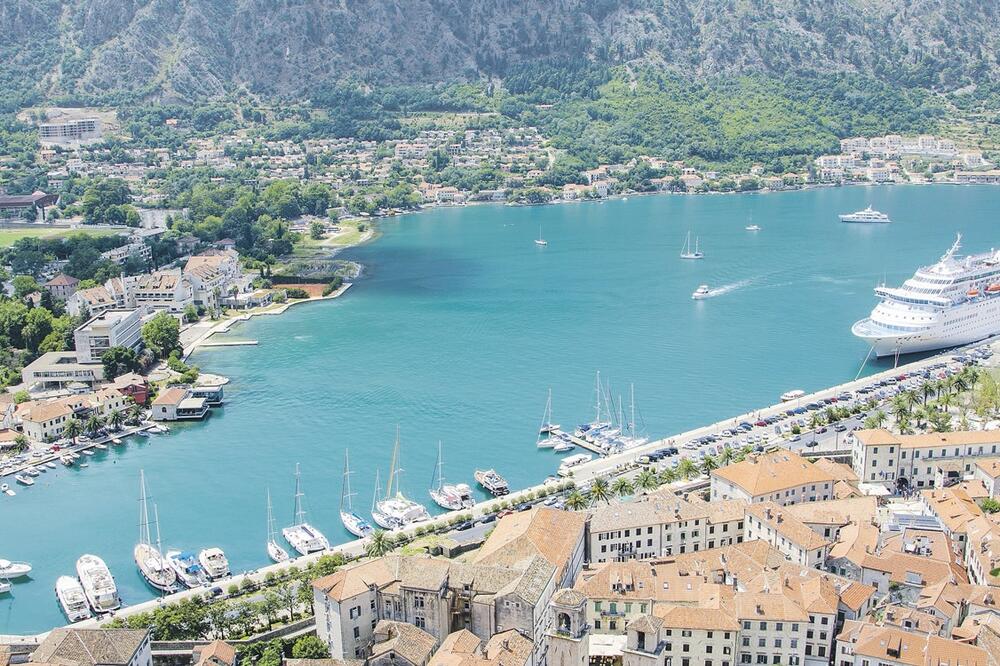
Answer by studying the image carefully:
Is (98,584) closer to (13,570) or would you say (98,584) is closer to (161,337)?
(13,570)

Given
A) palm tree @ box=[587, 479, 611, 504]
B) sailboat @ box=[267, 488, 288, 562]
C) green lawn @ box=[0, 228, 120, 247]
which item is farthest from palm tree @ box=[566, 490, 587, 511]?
green lawn @ box=[0, 228, 120, 247]

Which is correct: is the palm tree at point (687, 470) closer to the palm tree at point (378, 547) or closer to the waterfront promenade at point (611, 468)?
the waterfront promenade at point (611, 468)

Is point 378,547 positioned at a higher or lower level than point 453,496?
higher

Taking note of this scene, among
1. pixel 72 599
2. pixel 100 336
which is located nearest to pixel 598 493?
pixel 72 599

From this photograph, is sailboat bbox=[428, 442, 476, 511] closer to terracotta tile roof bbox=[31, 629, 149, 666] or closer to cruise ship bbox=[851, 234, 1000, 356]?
terracotta tile roof bbox=[31, 629, 149, 666]

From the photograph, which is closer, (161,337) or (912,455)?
(912,455)

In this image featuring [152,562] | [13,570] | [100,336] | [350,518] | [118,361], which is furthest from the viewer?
[100,336]
